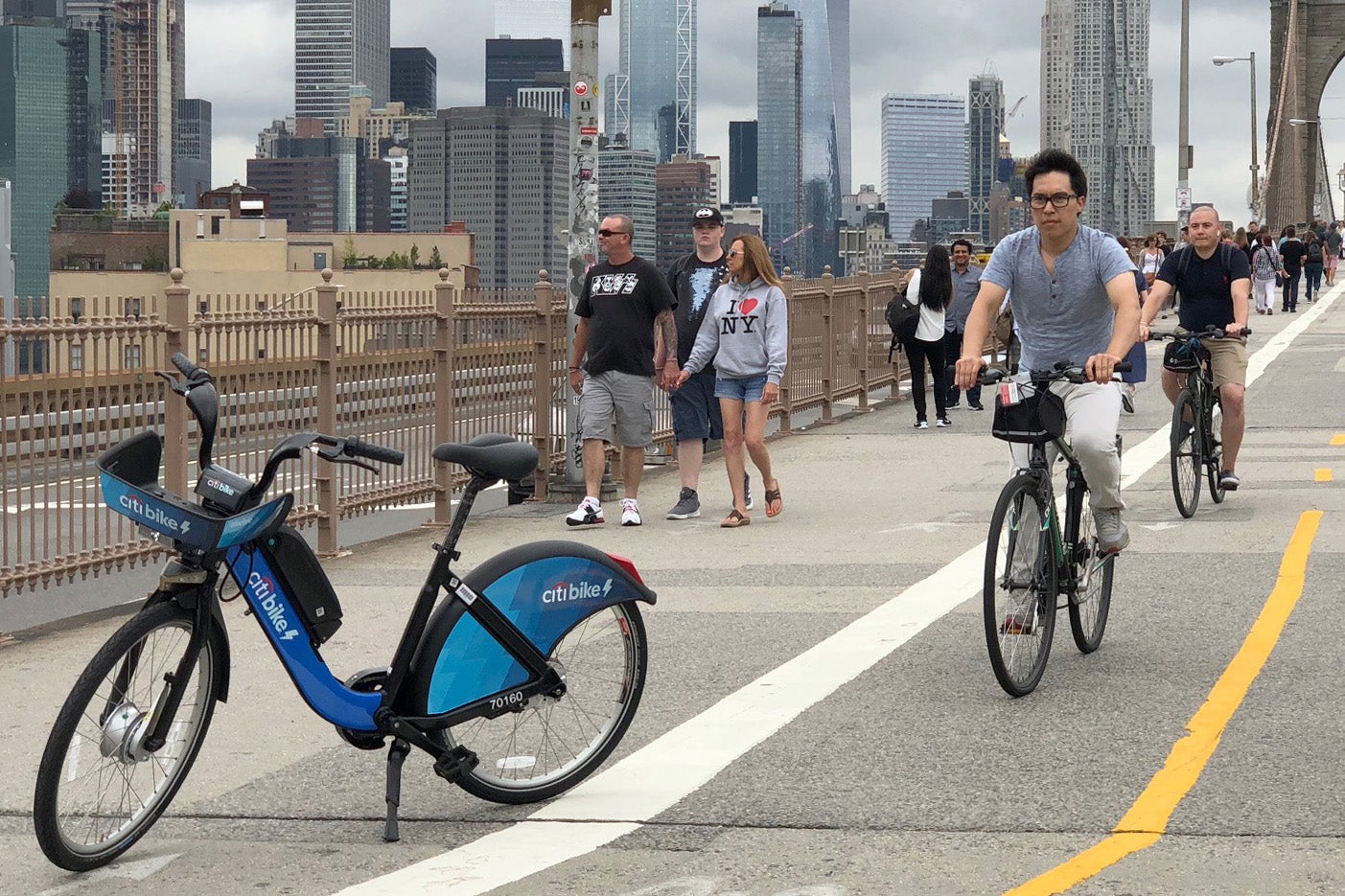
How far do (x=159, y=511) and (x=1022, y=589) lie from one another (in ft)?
10.6

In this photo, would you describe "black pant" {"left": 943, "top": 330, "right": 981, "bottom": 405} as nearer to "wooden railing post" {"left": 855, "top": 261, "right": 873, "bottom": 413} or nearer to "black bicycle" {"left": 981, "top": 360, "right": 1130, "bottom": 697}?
"wooden railing post" {"left": 855, "top": 261, "right": 873, "bottom": 413}

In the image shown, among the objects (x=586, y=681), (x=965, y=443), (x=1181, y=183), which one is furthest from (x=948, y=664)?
(x=1181, y=183)

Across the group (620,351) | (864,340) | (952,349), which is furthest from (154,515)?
(864,340)

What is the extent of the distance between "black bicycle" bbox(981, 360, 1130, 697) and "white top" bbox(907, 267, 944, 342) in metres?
12.2

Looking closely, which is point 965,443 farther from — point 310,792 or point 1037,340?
point 310,792

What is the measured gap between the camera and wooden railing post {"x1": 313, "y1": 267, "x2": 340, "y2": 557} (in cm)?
1166

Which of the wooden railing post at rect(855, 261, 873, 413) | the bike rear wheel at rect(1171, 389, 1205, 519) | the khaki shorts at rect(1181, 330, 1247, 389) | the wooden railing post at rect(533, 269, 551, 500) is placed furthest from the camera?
the wooden railing post at rect(855, 261, 873, 413)

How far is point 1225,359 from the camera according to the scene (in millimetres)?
12594

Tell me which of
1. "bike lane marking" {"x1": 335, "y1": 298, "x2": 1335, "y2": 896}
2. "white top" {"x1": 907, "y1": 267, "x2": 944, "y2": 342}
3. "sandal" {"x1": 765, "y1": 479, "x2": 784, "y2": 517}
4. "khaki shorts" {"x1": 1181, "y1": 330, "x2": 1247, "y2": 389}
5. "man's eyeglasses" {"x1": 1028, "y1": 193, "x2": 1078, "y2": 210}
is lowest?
"bike lane marking" {"x1": 335, "y1": 298, "x2": 1335, "y2": 896}

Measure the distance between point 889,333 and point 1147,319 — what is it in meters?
12.2

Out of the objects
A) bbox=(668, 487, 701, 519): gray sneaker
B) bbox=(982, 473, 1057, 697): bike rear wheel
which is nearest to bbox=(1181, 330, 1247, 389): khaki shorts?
bbox=(668, 487, 701, 519): gray sneaker

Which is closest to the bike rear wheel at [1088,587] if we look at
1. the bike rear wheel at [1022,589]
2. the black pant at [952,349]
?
the bike rear wheel at [1022,589]

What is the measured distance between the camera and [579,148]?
1481cm

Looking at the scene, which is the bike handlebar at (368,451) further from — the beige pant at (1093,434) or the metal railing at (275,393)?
the metal railing at (275,393)
